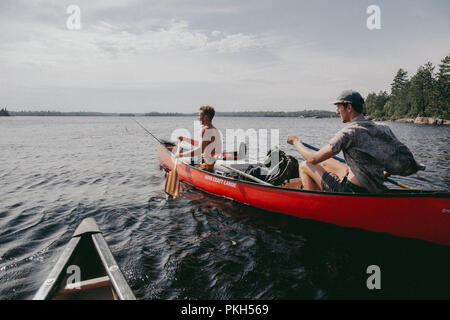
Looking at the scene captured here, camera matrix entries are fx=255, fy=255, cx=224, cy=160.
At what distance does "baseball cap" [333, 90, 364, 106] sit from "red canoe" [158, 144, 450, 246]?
65.1 inches

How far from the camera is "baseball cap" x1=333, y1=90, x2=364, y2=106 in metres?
4.23

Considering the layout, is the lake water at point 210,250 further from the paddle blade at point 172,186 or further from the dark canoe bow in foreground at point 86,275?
the dark canoe bow in foreground at point 86,275

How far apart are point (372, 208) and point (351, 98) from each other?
2.04 metres

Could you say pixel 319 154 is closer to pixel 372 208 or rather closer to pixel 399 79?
pixel 372 208

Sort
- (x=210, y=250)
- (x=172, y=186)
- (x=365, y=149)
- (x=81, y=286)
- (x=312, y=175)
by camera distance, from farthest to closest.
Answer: (x=172, y=186), (x=312, y=175), (x=210, y=250), (x=365, y=149), (x=81, y=286)

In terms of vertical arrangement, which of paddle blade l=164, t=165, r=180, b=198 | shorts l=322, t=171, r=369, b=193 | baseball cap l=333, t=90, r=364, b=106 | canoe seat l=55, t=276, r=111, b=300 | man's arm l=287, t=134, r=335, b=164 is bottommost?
canoe seat l=55, t=276, r=111, b=300

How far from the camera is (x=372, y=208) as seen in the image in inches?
184

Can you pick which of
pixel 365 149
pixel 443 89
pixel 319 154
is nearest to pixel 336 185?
pixel 319 154

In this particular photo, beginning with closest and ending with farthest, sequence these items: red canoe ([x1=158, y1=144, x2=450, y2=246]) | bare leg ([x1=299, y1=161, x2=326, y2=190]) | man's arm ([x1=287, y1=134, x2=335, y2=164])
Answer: red canoe ([x1=158, y1=144, x2=450, y2=246]) → man's arm ([x1=287, y1=134, x2=335, y2=164]) → bare leg ([x1=299, y1=161, x2=326, y2=190])

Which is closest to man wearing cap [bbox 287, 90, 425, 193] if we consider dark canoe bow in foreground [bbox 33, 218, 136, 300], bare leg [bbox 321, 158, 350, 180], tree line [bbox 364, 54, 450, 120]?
bare leg [bbox 321, 158, 350, 180]

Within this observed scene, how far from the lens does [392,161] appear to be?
4.27 m

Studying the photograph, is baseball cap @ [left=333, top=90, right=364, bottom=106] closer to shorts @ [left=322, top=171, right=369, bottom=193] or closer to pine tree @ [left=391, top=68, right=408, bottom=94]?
shorts @ [left=322, top=171, right=369, bottom=193]
